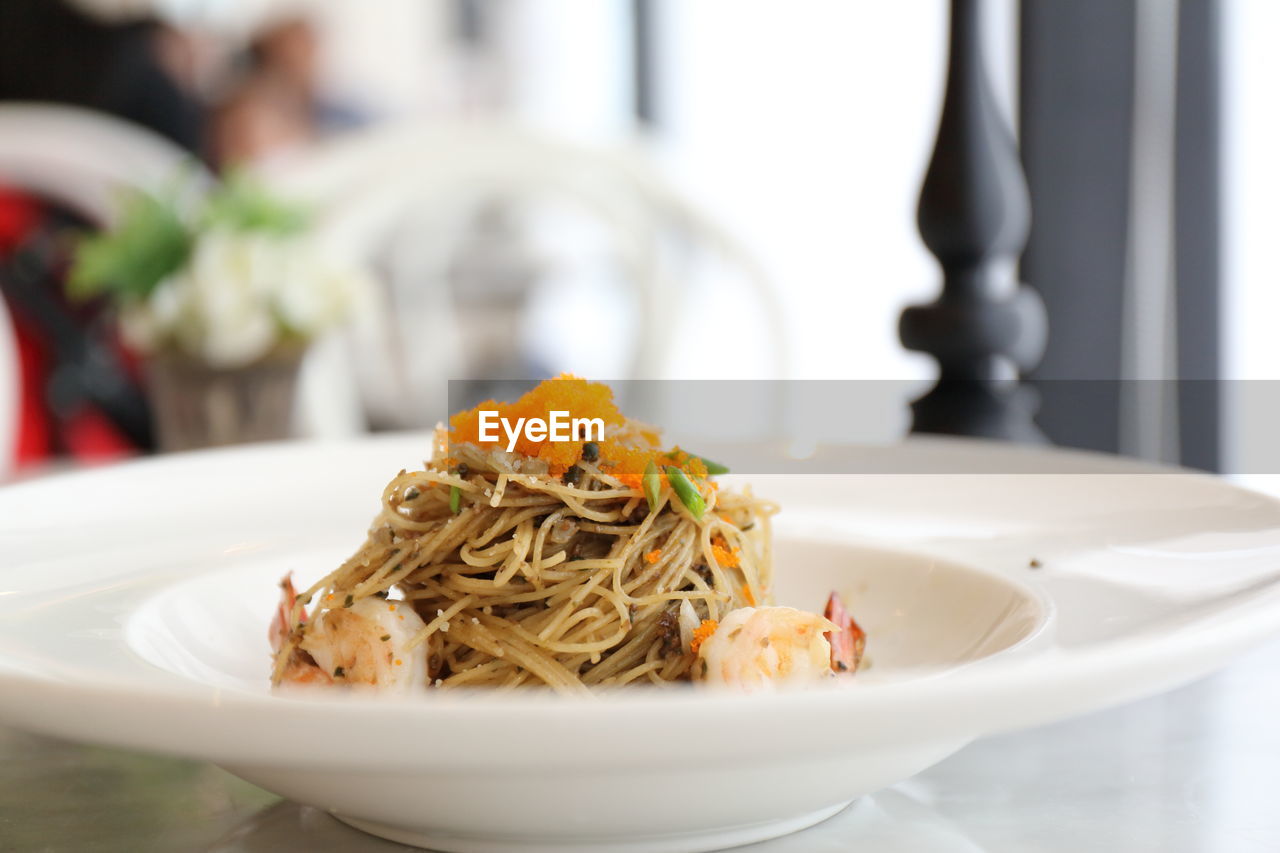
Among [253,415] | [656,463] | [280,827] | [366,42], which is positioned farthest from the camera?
[366,42]

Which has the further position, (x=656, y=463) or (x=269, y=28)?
(x=269, y=28)

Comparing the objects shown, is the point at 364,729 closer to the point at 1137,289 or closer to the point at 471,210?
the point at 1137,289

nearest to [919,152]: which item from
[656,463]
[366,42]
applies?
[366,42]

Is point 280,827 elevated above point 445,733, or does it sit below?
below

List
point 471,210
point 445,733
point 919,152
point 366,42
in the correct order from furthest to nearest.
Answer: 1. point 366,42
2. point 471,210
3. point 919,152
4. point 445,733

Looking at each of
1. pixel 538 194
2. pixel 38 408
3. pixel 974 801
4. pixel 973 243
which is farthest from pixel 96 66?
pixel 974 801

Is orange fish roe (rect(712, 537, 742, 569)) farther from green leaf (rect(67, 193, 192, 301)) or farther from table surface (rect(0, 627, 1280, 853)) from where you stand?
green leaf (rect(67, 193, 192, 301))

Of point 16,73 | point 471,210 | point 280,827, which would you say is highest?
point 16,73
